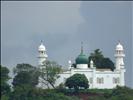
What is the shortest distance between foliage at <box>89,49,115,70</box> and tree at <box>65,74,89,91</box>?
240 inches

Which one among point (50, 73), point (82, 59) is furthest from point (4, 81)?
point (82, 59)

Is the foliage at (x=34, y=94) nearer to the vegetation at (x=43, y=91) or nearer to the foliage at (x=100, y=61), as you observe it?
the vegetation at (x=43, y=91)

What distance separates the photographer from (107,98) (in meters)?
160

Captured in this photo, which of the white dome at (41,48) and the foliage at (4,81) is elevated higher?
the white dome at (41,48)

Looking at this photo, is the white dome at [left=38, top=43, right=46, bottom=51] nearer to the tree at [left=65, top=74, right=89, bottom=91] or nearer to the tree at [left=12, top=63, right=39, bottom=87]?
the tree at [left=12, top=63, right=39, bottom=87]

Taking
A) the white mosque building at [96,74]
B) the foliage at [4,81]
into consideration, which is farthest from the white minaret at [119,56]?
the foliage at [4,81]

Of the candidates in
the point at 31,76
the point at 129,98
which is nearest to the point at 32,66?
the point at 31,76

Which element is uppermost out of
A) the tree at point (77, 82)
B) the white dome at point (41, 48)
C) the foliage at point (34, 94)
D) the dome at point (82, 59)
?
the white dome at point (41, 48)

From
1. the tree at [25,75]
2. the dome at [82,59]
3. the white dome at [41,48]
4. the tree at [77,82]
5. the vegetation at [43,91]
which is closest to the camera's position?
the vegetation at [43,91]

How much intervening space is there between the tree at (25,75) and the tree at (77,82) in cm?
314

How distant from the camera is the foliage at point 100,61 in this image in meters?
169

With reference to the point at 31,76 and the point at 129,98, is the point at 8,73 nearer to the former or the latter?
the point at 31,76

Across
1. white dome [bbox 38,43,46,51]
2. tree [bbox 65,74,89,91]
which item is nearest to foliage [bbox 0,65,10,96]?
white dome [bbox 38,43,46,51]

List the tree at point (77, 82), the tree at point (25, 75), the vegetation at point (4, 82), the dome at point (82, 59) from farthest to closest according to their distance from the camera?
the dome at point (82, 59)
the tree at point (25, 75)
the vegetation at point (4, 82)
the tree at point (77, 82)
